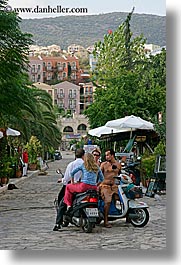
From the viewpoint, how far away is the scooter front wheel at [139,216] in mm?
8664

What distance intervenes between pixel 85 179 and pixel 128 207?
0.82 meters

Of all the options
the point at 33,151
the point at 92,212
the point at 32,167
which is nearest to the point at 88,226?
the point at 92,212

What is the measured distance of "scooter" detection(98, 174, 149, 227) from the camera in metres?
8.57

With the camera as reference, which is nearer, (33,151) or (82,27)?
(82,27)

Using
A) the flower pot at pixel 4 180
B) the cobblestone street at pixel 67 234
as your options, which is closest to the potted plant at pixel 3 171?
the flower pot at pixel 4 180

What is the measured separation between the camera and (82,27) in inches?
351

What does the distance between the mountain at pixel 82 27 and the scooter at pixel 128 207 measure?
2.10m

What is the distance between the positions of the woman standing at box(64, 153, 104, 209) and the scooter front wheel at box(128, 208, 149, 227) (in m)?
0.79

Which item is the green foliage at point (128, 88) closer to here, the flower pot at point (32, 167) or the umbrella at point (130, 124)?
the umbrella at point (130, 124)

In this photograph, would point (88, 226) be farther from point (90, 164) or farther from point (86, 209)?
point (90, 164)

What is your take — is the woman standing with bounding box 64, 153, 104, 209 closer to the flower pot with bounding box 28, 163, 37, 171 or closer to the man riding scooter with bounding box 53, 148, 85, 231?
the man riding scooter with bounding box 53, 148, 85, 231

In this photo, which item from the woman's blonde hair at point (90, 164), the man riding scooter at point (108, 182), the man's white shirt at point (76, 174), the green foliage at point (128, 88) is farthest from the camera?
the green foliage at point (128, 88)

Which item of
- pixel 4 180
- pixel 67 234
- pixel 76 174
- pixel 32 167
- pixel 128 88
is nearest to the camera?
pixel 67 234

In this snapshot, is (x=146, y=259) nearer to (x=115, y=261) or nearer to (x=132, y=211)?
(x=115, y=261)
